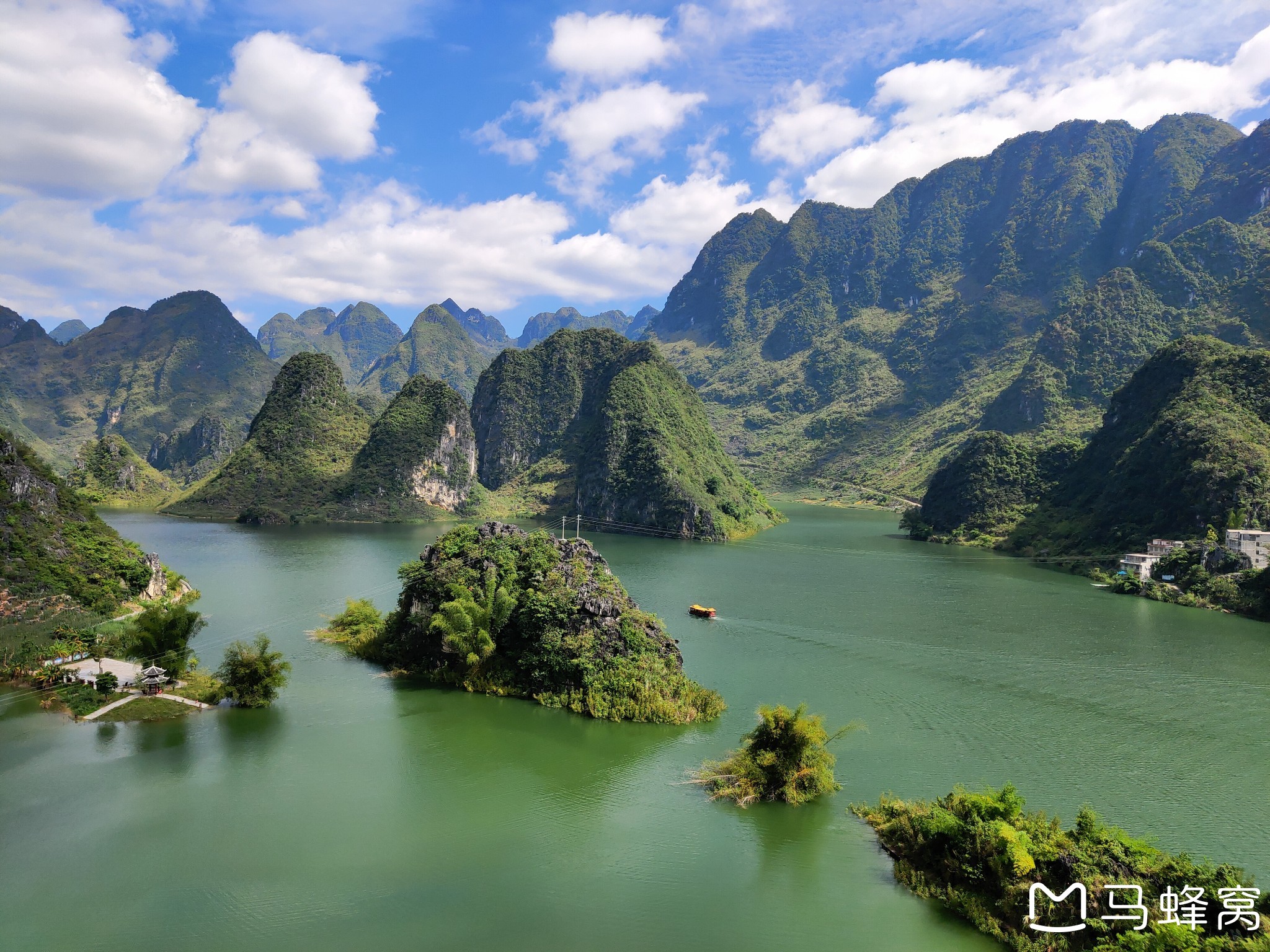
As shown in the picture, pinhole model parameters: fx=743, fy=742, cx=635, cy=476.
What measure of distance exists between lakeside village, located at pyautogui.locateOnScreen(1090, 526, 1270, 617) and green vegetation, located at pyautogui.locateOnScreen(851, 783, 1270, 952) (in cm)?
4055

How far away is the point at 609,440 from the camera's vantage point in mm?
103812

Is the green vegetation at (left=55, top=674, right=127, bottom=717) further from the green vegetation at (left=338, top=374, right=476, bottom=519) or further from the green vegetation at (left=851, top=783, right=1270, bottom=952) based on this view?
the green vegetation at (left=338, top=374, right=476, bottom=519)

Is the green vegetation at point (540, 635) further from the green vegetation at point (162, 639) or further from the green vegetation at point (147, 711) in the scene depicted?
the green vegetation at point (147, 711)

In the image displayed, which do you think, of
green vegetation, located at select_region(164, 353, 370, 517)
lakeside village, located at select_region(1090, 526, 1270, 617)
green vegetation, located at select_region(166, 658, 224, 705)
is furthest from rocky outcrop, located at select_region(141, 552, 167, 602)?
lakeside village, located at select_region(1090, 526, 1270, 617)

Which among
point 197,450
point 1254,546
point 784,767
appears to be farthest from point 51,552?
point 197,450

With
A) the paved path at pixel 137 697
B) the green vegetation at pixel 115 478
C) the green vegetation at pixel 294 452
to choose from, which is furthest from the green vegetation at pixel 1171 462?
the green vegetation at pixel 115 478

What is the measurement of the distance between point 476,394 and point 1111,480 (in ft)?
360

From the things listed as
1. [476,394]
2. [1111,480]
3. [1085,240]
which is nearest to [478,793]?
[1111,480]

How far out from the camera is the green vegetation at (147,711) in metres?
26.4

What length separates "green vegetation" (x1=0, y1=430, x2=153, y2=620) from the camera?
3556cm

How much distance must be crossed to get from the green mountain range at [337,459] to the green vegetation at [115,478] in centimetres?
938

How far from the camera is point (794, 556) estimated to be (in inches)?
2795

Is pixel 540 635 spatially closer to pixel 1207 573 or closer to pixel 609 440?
pixel 1207 573

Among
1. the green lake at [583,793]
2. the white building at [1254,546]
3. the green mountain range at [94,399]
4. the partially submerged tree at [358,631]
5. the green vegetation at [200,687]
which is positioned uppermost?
the green mountain range at [94,399]
